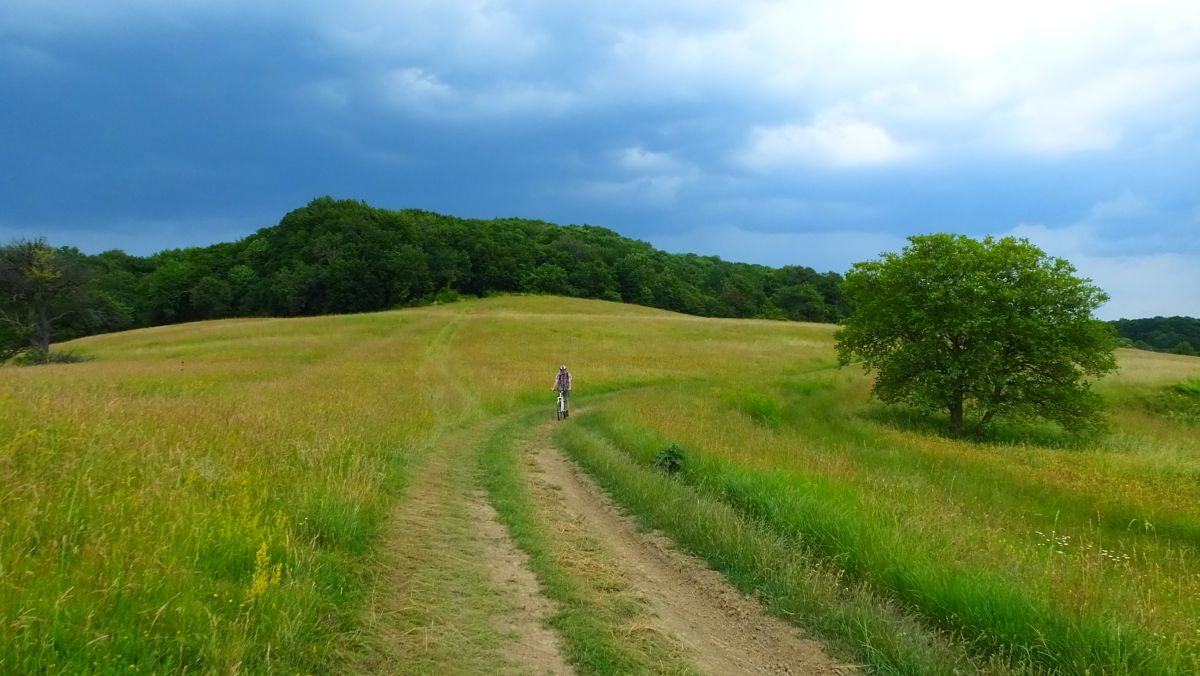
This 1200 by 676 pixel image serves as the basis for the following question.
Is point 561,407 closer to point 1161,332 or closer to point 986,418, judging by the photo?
point 986,418

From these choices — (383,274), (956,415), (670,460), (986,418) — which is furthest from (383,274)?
(670,460)

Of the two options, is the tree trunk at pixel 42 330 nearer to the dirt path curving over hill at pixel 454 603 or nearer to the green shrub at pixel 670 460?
the green shrub at pixel 670 460

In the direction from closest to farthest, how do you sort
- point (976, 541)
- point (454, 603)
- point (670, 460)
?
point (454, 603) → point (976, 541) → point (670, 460)

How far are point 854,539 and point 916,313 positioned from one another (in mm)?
22476

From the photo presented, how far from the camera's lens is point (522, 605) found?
559 cm

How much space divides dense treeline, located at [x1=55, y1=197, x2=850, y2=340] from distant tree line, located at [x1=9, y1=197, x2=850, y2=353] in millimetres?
195

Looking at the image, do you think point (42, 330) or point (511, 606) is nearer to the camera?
point (511, 606)

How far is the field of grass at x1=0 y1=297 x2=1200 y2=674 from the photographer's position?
4.36 metres

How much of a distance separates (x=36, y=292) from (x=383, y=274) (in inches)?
1971

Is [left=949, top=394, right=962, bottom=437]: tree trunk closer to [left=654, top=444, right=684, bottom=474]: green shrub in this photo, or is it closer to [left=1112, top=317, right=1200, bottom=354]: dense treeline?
[left=654, top=444, right=684, bottom=474]: green shrub

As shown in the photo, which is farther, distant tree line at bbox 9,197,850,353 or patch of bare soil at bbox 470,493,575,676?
distant tree line at bbox 9,197,850,353

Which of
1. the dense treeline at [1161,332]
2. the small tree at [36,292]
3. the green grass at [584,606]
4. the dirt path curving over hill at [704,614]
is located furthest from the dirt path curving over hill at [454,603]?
the dense treeline at [1161,332]

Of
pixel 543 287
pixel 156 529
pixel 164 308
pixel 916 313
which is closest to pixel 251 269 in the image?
pixel 164 308

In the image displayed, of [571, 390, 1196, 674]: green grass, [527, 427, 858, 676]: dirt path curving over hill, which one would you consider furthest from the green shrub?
[527, 427, 858, 676]: dirt path curving over hill
